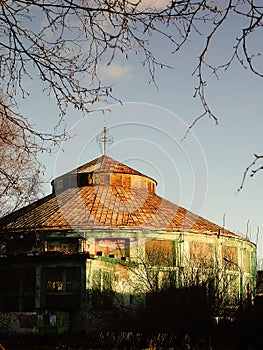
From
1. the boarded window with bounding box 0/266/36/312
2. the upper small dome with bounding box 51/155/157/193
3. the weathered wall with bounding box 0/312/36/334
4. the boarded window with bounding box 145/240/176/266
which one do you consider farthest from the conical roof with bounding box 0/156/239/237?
the weathered wall with bounding box 0/312/36/334

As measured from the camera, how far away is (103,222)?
3275cm

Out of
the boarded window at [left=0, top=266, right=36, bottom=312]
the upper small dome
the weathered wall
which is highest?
the upper small dome

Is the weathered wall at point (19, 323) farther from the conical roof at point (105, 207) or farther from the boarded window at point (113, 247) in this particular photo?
the conical roof at point (105, 207)

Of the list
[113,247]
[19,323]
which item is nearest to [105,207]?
[113,247]

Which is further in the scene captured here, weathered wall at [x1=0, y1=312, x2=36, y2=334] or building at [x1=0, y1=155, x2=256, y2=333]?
building at [x1=0, y1=155, x2=256, y2=333]

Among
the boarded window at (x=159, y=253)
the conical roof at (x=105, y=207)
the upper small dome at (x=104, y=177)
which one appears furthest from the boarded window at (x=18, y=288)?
the upper small dome at (x=104, y=177)

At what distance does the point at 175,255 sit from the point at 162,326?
13107 mm

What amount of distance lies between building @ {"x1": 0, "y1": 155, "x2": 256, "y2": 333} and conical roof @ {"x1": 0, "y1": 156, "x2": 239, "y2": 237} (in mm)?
65

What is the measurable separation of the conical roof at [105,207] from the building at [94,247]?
0.06m

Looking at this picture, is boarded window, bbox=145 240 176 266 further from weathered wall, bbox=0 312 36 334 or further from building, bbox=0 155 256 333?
weathered wall, bbox=0 312 36 334

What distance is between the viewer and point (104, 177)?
3897 centimetres

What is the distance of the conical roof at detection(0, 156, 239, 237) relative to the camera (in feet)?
109

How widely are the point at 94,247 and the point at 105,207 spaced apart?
148 inches

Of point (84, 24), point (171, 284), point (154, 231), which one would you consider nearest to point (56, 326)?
point (171, 284)
